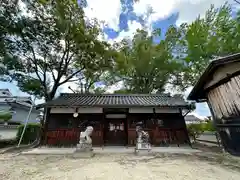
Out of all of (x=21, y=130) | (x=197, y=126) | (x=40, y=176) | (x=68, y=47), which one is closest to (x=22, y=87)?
(x=21, y=130)

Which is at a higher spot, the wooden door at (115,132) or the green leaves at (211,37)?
the green leaves at (211,37)

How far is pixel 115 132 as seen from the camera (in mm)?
8492

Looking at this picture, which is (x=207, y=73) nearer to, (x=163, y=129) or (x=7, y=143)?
(x=163, y=129)

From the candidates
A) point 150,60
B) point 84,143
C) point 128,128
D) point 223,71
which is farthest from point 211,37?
point 84,143

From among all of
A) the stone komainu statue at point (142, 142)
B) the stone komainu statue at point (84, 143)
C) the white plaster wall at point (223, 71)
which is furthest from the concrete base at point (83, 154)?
the white plaster wall at point (223, 71)

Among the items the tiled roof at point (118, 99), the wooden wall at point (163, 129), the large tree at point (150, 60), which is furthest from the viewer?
the large tree at point (150, 60)

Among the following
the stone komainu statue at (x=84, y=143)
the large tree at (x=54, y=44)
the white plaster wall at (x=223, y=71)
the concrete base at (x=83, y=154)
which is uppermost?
the large tree at (x=54, y=44)

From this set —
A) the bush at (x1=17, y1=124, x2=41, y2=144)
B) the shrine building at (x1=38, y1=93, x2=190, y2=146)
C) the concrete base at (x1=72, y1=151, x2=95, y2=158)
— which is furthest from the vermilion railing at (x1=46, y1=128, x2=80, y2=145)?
the bush at (x1=17, y1=124, x2=41, y2=144)

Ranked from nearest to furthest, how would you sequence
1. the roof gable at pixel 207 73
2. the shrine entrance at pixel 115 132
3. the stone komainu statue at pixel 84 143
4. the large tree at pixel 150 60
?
the roof gable at pixel 207 73 → the stone komainu statue at pixel 84 143 → the shrine entrance at pixel 115 132 → the large tree at pixel 150 60

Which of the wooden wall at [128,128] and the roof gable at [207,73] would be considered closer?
the roof gable at [207,73]

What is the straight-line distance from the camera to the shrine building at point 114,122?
7.69 metres

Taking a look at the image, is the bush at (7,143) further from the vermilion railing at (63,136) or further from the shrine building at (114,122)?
the vermilion railing at (63,136)

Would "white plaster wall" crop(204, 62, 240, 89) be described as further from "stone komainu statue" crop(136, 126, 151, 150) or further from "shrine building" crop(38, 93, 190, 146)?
"shrine building" crop(38, 93, 190, 146)

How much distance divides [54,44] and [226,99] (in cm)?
975
